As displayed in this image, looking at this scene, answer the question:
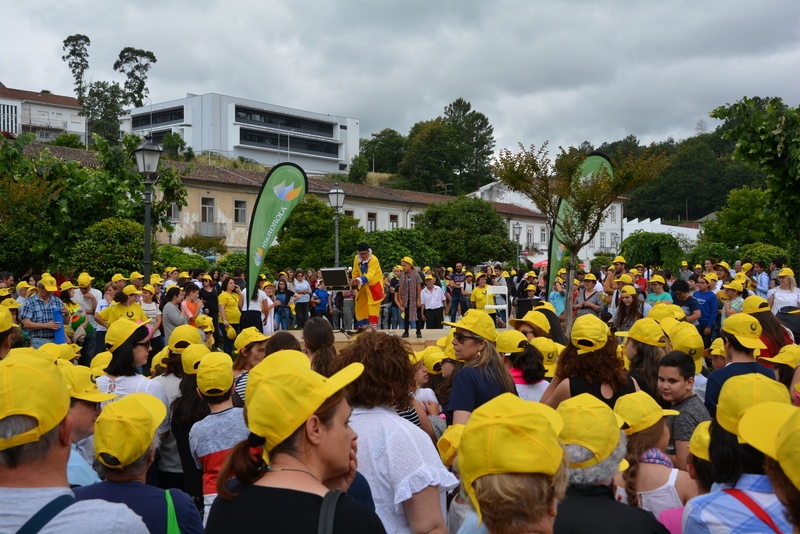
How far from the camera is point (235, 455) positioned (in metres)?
2.10

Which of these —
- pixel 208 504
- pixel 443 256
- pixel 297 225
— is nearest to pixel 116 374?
pixel 208 504

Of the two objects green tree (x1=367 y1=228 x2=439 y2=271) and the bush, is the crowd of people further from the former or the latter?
green tree (x1=367 y1=228 x2=439 y2=271)

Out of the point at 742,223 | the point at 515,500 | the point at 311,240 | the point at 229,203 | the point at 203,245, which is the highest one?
the point at 229,203

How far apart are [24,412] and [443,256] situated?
43.1 meters

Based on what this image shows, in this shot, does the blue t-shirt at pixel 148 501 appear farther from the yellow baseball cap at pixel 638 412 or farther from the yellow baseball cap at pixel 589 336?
the yellow baseball cap at pixel 589 336

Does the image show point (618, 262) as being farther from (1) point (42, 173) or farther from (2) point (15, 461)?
(1) point (42, 173)

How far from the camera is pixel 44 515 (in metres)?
2.02

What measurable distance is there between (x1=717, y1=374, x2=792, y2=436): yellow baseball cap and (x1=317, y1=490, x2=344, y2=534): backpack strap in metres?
Result: 1.63

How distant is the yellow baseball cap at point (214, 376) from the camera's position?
390cm

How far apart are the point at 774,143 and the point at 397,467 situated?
10096 millimetres

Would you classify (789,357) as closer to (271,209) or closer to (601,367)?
(601,367)

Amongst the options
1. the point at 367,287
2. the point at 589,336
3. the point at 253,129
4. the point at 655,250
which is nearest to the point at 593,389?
the point at 589,336

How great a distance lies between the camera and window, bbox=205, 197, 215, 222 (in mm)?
44947

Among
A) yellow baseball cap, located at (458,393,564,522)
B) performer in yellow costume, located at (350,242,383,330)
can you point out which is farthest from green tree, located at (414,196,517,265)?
yellow baseball cap, located at (458,393,564,522)
